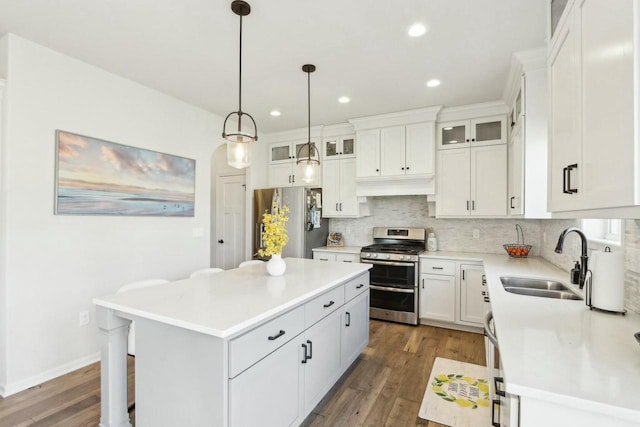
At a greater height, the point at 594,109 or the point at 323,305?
the point at 594,109

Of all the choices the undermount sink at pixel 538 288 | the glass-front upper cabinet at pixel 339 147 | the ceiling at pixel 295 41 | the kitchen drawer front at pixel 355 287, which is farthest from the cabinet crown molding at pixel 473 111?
the kitchen drawer front at pixel 355 287

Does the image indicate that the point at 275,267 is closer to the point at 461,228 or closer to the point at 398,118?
the point at 398,118

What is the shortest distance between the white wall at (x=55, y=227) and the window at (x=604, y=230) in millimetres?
3819

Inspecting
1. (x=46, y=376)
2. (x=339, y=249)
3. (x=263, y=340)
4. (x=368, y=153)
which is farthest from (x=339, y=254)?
(x=46, y=376)

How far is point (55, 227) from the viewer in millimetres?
2531

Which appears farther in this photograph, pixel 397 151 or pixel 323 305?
pixel 397 151

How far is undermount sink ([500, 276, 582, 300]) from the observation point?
202 cm

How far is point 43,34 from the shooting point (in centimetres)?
230

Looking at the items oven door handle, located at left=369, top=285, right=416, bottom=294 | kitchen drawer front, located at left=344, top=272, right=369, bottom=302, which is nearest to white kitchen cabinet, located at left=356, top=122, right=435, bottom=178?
oven door handle, located at left=369, top=285, right=416, bottom=294

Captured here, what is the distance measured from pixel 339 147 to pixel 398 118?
0.95 meters

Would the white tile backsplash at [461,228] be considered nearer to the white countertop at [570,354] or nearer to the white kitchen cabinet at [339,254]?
the white kitchen cabinet at [339,254]

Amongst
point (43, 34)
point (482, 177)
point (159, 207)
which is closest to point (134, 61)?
point (43, 34)

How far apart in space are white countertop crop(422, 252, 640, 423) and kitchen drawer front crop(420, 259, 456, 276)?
1.87 m

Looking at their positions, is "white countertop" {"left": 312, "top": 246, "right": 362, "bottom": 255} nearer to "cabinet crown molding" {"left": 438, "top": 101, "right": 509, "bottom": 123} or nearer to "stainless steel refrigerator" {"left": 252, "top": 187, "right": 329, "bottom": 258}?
"stainless steel refrigerator" {"left": 252, "top": 187, "right": 329, "bottom": 258}
